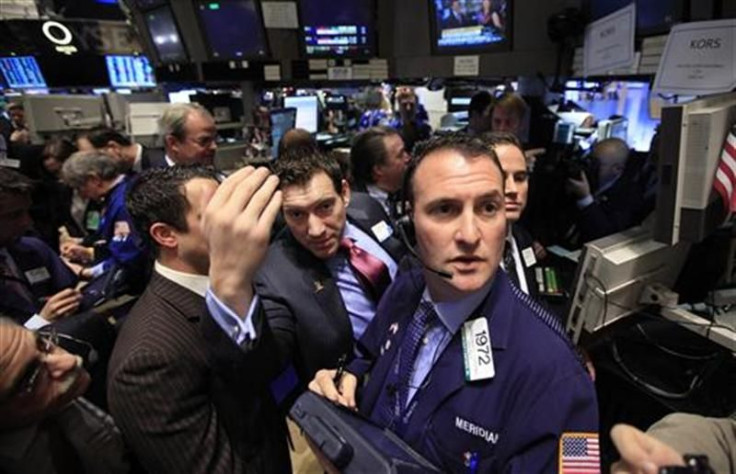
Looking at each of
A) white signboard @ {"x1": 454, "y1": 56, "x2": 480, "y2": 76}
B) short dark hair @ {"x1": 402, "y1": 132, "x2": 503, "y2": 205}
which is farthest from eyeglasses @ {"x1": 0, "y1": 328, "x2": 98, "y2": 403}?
white signboard @ {"x1": 454, "y1": 56, "x2": 480, "y2": 76}

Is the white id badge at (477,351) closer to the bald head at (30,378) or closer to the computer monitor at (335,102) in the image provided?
the bald head at (30,378)

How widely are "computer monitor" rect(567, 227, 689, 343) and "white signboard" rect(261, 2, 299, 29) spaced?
295 centimetres

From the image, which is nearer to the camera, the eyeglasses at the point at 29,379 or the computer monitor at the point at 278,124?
the eyeglasses at the point at 29,379

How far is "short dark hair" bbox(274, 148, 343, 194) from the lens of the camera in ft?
5.07

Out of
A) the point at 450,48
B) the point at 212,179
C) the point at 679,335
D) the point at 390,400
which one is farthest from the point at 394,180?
the point at 390,400

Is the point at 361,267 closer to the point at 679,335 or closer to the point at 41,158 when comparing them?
the point at 679,335

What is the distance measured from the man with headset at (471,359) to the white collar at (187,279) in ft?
1.47

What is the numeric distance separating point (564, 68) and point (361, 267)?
193cm

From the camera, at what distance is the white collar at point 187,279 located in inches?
47.6

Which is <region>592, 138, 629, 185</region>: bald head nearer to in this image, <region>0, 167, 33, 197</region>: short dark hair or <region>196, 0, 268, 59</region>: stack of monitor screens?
<region>196, 0, 268, 59</region>: stack of monitor screens

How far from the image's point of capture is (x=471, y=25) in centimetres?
280

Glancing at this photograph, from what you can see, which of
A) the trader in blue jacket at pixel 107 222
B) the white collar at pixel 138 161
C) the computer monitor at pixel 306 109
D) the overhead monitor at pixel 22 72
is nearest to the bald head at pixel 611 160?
the trader in blue jacket at pixel 107 222

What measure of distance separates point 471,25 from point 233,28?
1.93 meters

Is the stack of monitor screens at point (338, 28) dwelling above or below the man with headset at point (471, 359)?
above
